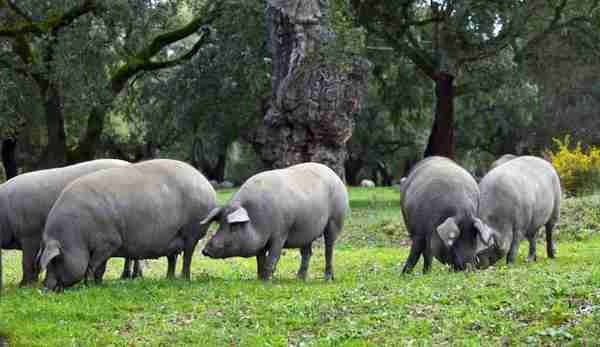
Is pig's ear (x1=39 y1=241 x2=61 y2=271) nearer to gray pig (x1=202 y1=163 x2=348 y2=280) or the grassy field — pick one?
the grassy field

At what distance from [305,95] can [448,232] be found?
1130 centimetres

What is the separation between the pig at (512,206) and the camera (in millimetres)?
13891

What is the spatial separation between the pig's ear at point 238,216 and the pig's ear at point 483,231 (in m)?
3.27

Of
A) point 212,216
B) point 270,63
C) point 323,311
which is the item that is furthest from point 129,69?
point 323,311

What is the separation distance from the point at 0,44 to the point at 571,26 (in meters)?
19.2

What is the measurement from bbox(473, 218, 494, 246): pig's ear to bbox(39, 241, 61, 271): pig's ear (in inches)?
227

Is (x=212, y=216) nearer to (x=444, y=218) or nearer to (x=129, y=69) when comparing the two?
(x=444, y=218)

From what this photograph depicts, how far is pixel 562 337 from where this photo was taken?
27.3ft

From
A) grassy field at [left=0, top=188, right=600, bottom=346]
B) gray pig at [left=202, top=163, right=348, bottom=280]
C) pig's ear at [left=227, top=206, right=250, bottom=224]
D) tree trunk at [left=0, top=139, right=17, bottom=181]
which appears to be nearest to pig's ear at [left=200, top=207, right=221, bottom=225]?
gray pig at [left=202, top=163, right=348, bottom=280]

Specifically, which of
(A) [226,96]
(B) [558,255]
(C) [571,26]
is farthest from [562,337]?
(A) [226,96]

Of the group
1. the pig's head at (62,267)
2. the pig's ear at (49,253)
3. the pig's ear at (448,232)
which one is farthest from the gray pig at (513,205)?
the pig's ear at (49,253)

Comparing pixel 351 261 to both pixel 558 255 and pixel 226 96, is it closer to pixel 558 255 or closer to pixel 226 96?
pixel 558 255

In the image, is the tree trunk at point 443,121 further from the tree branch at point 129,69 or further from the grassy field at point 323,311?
the grassy field at point 323,311

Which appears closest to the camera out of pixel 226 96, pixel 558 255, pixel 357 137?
pixel 558 255
